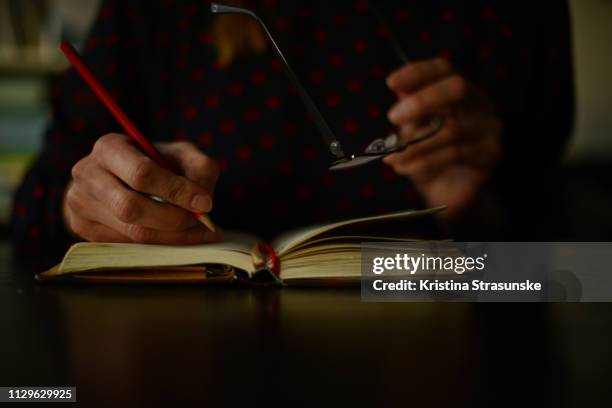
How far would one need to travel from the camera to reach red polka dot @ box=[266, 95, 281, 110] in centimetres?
99

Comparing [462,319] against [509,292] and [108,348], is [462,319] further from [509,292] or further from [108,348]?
[108,348]

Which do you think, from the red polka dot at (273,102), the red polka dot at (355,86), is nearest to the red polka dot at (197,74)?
the red polka dot at (273,102)

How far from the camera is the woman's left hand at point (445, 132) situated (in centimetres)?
70

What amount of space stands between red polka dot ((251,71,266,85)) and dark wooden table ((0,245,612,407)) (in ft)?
1.86

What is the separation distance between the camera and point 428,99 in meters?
0.70

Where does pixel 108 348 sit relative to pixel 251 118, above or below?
below

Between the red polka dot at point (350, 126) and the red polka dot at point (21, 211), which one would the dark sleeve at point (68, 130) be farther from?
the red polka dot at point (350, 126)

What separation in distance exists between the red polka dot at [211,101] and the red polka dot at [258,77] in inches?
2.7

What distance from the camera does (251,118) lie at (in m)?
0.99

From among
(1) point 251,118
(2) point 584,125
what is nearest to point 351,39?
(1) point 251,118

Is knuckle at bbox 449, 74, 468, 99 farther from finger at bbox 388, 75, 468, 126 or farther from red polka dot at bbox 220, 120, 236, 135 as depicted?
red polka dot at bbox 220, 120, 236, 135

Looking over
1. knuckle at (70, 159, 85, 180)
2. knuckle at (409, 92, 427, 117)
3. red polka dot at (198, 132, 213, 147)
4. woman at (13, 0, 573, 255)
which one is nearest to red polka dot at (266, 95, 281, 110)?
woman at (13, 0, 573, 255)

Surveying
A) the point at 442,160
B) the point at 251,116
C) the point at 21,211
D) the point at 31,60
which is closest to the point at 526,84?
the point at 442,160

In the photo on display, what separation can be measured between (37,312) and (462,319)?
0.31m
